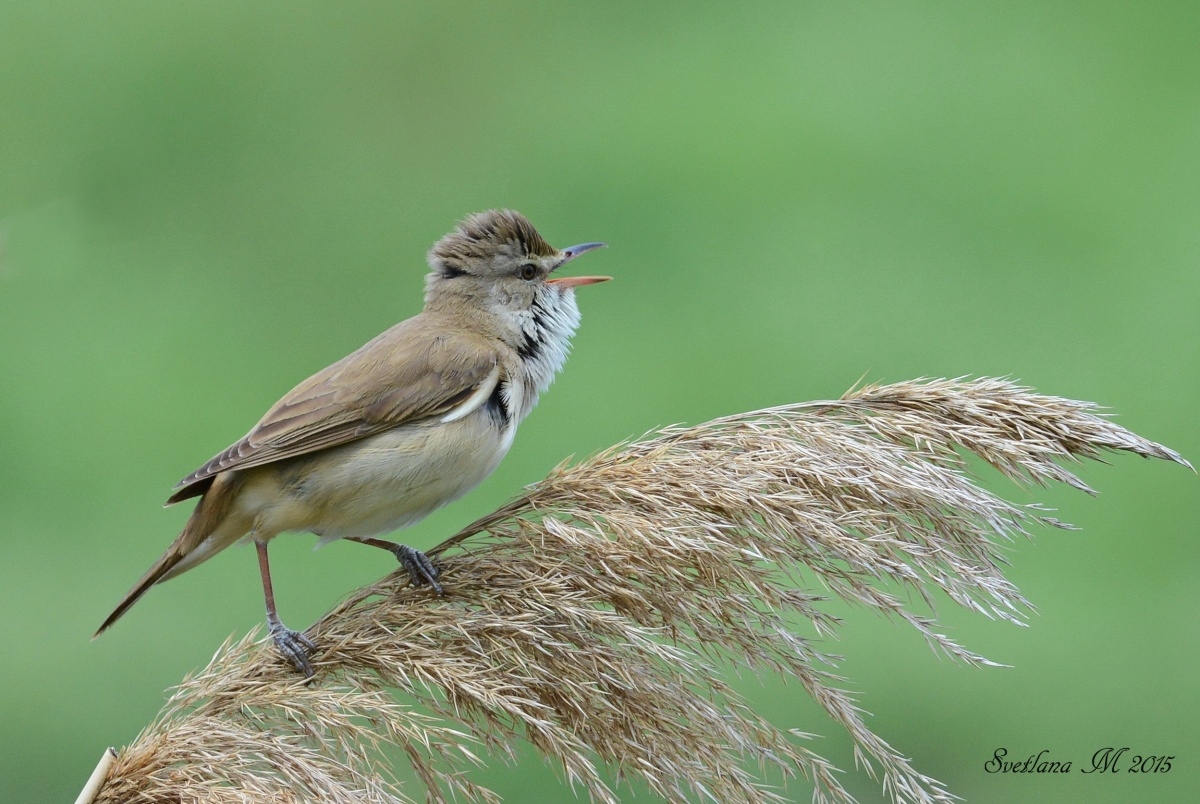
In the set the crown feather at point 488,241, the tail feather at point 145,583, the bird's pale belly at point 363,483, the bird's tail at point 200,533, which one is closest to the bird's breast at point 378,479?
the bird's pale belly at point 363,483

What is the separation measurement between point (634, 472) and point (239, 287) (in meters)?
5.78

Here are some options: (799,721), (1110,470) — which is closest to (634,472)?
(799,721)

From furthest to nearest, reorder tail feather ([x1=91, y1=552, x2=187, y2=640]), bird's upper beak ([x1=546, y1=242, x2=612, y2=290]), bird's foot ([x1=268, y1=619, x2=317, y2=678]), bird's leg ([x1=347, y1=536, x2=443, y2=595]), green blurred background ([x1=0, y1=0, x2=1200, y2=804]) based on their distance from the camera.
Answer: green blurred background ([x1=0, y1=0, x2=1200, y2=804])
bird's upper beak ([x1=546, y1=242, x2=612, y2=290])
tail feather ([x1=91, y1=552, x2=187, y2=640])
bird's leg ([x1=347, y1=536, x2=443, y2=595])
bird's foot ([x1=268, y1=619, x2=317, y2=678])

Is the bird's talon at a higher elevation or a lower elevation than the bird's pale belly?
lower

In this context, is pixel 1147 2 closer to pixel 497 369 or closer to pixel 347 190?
pixel 347 190

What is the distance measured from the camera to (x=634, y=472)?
9.55 ft

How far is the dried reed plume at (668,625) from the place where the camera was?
A: 257 cm

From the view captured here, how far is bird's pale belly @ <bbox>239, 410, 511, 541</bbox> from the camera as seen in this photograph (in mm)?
3459

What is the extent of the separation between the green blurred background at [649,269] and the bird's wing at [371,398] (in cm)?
181

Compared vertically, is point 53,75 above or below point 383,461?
above

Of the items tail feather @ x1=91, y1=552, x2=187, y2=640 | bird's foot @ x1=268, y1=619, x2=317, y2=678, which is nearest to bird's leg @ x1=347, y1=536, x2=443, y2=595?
bird's foot @ x1=268, y1=619, x2=317, y2=678

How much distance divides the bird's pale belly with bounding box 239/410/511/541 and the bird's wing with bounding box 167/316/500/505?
55 millimetres

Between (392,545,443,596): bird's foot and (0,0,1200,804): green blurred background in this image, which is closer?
(392,545,443,596): bird's foot

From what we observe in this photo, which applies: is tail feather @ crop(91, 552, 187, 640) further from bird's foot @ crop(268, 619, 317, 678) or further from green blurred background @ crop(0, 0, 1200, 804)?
green blurred background @ crop(0, 0, 1200, 804)
